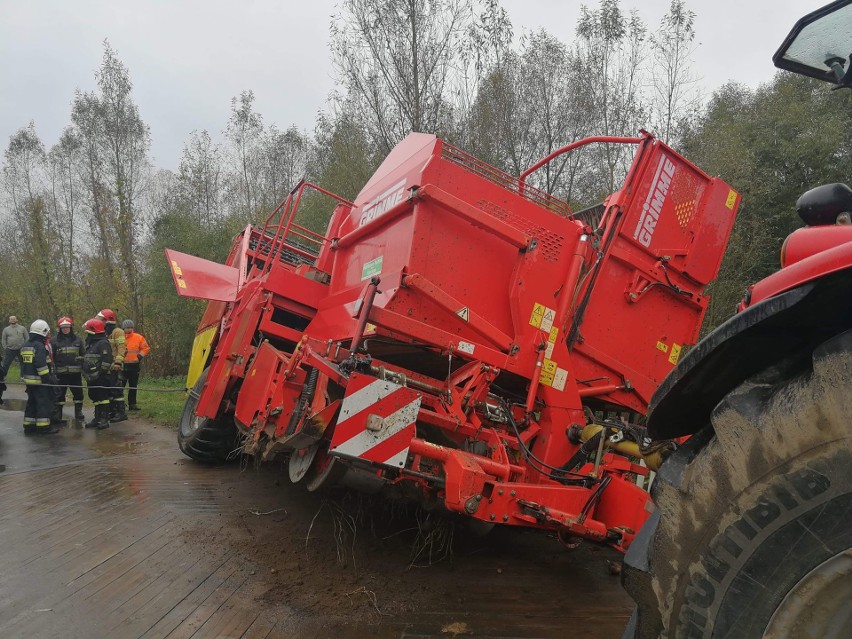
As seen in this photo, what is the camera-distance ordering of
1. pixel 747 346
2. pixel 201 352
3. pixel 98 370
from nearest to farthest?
pixel 747 346 < pixel 201 352 < pixel 98 370

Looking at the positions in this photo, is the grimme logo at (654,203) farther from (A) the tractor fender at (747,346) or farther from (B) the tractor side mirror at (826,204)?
(A) the tractor fender at (747,346)

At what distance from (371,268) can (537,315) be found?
1262mm

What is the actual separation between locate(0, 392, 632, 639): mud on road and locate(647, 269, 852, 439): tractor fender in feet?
5.50

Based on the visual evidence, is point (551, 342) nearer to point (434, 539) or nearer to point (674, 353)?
point (674, 353)

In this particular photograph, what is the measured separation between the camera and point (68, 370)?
8.89 m

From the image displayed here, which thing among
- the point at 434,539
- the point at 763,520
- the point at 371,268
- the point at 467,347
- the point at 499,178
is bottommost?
the point at 434,539

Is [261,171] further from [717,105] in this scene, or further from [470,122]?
[717,105]

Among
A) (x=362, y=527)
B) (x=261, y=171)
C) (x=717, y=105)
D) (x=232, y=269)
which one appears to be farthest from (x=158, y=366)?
(x=717, y=105)

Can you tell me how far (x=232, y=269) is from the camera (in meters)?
6.11

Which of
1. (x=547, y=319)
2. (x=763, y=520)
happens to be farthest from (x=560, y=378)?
(x=763, y=520)

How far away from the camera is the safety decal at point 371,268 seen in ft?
13.0

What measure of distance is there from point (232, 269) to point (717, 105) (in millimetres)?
17245

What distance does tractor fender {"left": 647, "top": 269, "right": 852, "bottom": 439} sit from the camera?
52.3 inches

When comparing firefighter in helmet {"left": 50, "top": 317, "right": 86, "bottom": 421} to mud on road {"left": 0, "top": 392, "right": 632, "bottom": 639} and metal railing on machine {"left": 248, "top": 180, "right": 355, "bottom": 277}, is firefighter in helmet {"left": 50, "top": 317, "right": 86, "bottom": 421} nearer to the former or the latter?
mud on road {"left": 0, "top": 392, "right": 632, "bottom": 639}
